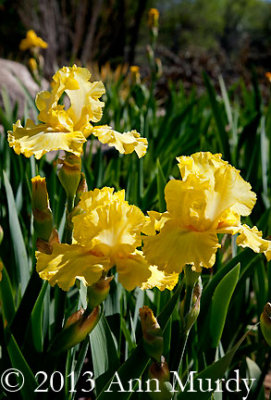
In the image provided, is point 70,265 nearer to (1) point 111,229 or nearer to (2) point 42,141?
(1) point 111,229

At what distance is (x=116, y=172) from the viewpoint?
157 centimetres

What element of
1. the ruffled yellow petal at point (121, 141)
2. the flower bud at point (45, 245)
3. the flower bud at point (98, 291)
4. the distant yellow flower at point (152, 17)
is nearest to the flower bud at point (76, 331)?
the flower bud at point (98, 291)

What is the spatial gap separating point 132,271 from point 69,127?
254 mm

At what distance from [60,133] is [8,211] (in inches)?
14.9

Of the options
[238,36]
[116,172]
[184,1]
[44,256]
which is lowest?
[44,256]

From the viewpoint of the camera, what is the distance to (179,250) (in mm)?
505

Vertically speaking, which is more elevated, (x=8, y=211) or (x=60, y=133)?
(x=60, y=133)

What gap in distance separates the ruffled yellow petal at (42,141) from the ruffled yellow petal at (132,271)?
0.17 metres

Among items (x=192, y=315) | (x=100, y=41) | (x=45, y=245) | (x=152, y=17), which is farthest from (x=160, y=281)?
(x=100, y=41)

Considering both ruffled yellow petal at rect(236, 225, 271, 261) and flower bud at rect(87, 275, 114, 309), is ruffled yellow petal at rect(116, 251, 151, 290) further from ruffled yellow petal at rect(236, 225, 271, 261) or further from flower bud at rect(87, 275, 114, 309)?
ruffled yellow petal at rect(236, 225, 271, 261)

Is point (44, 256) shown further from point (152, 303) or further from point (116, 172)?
point (116, 172)

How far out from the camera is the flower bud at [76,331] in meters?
0.52

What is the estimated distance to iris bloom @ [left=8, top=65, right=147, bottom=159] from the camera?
606 mm

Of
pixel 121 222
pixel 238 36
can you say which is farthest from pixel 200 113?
pixel 238 36
